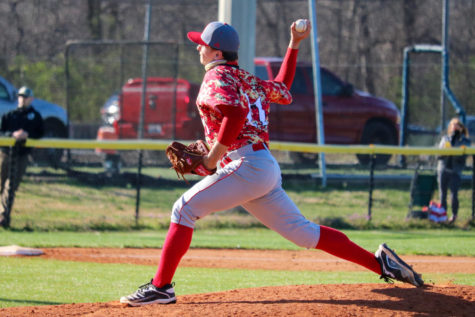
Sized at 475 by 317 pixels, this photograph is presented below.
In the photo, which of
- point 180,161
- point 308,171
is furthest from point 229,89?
point 308,171

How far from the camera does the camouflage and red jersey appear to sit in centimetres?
450

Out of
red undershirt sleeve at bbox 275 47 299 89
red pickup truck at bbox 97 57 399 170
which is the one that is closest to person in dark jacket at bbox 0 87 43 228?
red pickup truck at bbox 97 57 399 170

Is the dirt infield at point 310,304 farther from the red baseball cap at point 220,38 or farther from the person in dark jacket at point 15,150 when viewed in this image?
the person in dark jacket at point 15,150

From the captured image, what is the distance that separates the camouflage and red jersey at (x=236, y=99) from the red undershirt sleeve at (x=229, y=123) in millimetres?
26

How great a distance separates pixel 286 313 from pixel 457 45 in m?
20.2

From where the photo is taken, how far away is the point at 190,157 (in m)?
4.63

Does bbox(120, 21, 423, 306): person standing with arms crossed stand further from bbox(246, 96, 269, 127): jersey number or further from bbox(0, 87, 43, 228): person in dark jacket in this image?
bbox(0, 87, 43, 228): person in dark jacket

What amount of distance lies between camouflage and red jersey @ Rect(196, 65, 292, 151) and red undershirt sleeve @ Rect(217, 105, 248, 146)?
26mm

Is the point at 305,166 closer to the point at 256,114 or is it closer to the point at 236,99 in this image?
the point at 256,114

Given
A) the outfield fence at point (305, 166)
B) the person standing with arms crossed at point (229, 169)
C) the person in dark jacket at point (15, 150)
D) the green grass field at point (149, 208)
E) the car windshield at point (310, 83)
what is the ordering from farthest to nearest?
the car windshield at point (310, 83)
the green grass field at point (149, 208)
the outfield fence at point (305, 166)
the person in dark jacket at point (15, 150)
the person standing with arms crossed at point (229, 169)

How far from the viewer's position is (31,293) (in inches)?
240

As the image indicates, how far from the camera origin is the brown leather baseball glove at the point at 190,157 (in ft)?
15.2

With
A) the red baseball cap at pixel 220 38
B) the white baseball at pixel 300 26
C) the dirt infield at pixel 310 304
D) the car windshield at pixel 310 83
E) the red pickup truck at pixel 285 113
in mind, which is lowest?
the dirt infield at pixel 310 304

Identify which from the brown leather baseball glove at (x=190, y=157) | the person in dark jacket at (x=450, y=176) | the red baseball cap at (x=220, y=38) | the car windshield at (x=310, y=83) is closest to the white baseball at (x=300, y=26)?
the red baseball cap at (x=220, y=38)
